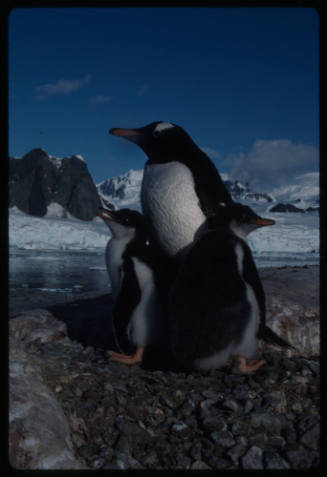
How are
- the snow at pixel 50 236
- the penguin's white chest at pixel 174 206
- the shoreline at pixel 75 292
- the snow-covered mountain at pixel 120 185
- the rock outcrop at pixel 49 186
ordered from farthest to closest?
1. the snow-covered mountain at pixel 120 185
2. the rock outcrop at pixel 49 186
3. the snow at pixel 50 236
4. the shoreline at pixel 75 292
5. the penguin's white chest at pixel 174 206

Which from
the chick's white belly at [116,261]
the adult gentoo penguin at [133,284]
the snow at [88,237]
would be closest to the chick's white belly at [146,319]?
the adult gentoo penguin at [133,284]

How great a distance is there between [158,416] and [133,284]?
688mm

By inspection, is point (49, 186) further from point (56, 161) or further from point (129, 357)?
point (129, 357)

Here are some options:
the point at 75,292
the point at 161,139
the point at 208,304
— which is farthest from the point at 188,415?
the point at 75,292

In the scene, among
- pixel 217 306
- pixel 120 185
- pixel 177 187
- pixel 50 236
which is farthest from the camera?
pixel 120 185

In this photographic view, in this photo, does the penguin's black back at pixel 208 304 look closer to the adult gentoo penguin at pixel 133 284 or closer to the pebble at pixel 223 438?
the adult gentoo penguin at pixel 133 284

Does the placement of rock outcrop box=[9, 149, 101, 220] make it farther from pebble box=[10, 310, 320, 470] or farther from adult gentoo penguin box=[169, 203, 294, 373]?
pebble box=[10, 310, 320, 470]

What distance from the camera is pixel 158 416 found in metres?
1.45

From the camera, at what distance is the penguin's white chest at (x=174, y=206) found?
1997 millimetres

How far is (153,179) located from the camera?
2076 millimetres

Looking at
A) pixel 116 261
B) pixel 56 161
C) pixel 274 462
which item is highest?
pixel 56 161

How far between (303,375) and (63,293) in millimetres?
4418
